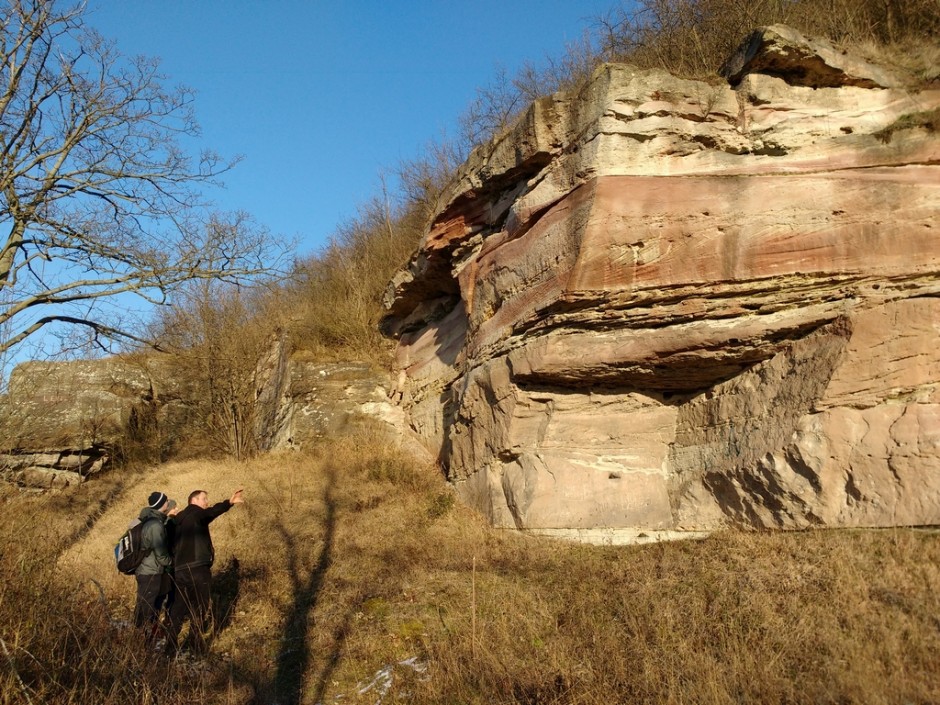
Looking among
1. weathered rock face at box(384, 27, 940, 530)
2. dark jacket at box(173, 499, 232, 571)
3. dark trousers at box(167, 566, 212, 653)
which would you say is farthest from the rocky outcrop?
dark trousers at box(167, 566, 212, 653)

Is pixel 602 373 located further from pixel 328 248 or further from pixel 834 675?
pixel 328 248

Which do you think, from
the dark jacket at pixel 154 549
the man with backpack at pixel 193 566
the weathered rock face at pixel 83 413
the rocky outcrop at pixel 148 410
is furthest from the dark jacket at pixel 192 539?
the weathered rock face at pixel 83 413

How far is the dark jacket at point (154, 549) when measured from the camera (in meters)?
5.64

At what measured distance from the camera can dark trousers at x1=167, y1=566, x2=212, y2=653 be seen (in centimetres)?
562

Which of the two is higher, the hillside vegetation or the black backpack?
the black backpack

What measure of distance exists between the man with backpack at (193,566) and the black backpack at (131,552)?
0.96 feet

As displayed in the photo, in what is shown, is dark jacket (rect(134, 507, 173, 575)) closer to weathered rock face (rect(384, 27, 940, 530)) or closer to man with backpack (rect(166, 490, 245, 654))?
man with backpack (rect(166, 490, 245, 654))

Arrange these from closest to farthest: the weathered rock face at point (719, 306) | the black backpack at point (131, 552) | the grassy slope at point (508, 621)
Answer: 1. the grassy slope at point (508, 621)
2. the black backpack at point (131, 552)
3. the weathered rock face at point (719, 306)

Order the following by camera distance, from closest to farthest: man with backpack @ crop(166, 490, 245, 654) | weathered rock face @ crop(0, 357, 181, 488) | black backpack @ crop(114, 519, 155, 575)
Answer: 1. black backpack @ crop(114, 519, 155, 575)
2. man with backpack @ crop(166, 490, 245, 654)
3. weathered rock face @ crop(0, 357, 181, 488)

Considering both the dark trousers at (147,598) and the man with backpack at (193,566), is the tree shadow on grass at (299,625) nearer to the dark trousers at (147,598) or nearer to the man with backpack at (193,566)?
the man with backpack at (193,566)

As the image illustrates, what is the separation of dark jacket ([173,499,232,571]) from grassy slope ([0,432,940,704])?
746mm

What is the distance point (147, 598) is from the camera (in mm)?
5590

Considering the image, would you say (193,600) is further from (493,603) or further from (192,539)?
(493,603)

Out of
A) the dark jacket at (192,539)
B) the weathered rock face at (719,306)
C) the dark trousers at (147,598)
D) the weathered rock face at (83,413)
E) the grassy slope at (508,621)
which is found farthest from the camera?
the weathered rock face at (83,413)
